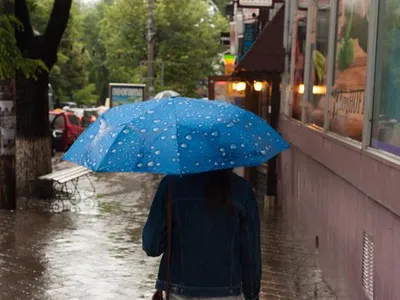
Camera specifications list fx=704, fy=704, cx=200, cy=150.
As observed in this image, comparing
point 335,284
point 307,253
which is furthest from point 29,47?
point 335,284

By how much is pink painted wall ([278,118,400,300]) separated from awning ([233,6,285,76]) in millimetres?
2712

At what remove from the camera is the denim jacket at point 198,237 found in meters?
3.46

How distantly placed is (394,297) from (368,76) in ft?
6.10

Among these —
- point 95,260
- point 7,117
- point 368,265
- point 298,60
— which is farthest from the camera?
point 298,60

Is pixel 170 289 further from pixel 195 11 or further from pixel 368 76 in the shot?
pixel 195 11

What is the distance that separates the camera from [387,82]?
17.1 ft

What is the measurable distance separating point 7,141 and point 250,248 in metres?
8.48

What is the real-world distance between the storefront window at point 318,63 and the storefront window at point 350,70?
2.56 feet

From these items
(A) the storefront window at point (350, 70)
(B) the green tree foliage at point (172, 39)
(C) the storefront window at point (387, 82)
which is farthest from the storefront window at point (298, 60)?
(B) the green tree foliage at point (172, 39)

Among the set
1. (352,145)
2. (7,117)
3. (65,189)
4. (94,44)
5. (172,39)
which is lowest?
(65,189)

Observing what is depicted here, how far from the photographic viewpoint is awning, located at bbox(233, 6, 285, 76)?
13008 mm

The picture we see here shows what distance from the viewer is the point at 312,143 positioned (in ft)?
27.9

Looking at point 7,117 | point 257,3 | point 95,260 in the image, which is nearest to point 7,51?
point 7,117

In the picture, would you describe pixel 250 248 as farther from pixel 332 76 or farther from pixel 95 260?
pixel 95 260
